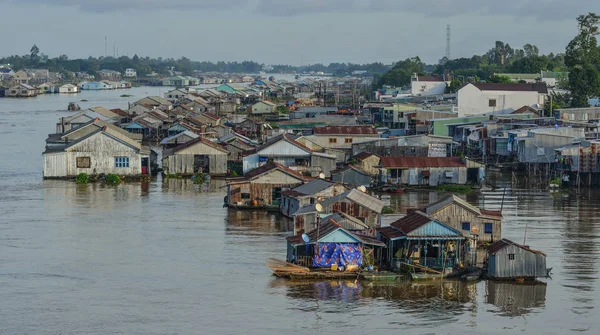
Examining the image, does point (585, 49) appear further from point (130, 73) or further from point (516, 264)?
point (130, 73)

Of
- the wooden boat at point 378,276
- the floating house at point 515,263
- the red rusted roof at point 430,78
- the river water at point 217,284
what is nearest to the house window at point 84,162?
the river water at point 217,284

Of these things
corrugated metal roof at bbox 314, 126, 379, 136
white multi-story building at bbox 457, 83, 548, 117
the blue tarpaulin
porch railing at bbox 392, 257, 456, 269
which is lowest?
porch railing at bbox 392, 257, 456, 269

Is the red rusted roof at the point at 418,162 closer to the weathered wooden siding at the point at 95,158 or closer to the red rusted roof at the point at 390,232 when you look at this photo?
the weathered wooden siding at the point at 95,158

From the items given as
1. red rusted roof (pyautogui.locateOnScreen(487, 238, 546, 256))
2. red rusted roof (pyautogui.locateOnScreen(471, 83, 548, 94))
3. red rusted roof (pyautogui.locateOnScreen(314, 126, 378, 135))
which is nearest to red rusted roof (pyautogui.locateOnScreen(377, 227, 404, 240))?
red rusted roof (pyautogui.locateOnScreen(487, 238, 546, 256))

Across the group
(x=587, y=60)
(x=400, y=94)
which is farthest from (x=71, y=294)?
(x=400, y=94)

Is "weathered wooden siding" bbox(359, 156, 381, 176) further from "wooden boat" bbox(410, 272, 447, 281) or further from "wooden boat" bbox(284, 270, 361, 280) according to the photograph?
Answer: "wooden boat" bbox(284, 270, 361, 280)

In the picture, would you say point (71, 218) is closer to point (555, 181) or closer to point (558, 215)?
point (558, 215)
